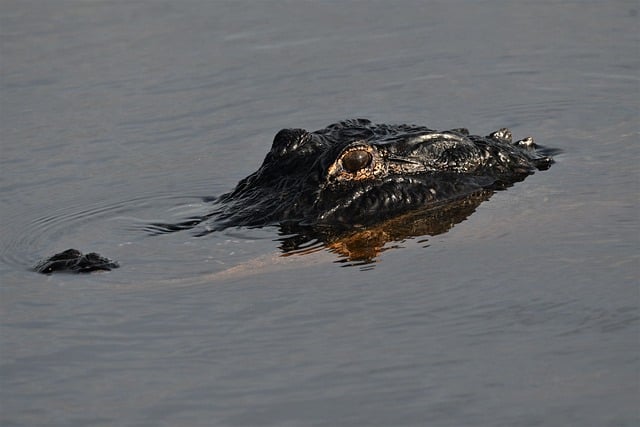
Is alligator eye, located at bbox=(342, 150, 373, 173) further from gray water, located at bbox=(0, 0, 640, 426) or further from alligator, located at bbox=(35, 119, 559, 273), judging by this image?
gray water, located at bbox=(0, 0, 640, 426)

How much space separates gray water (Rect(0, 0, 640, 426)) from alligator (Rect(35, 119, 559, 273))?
0.27 metres

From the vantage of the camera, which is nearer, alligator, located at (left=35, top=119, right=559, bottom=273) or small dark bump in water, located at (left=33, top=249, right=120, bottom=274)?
small dark bump in water, located at (left=33, top=249, right=120, bottom=274)

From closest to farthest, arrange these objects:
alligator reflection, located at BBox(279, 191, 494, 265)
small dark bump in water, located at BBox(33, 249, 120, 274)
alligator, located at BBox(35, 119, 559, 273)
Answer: small dark bump in water, located at BBox(33, 249, 120, 274) < alligator reflection, located at BBox(279, 191, 494, 265) < alligator, located at BBox(35, 119, 559, 273)

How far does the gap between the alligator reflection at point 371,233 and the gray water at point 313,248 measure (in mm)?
103

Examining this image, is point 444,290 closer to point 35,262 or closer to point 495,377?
point 495,377

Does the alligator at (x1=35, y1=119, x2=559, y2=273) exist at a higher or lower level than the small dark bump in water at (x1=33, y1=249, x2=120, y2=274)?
higher

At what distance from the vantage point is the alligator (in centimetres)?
927

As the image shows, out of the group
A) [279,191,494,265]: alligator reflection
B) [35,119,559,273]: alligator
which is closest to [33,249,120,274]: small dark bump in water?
[35,119,559,273]: alligator

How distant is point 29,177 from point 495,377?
20.6 ft

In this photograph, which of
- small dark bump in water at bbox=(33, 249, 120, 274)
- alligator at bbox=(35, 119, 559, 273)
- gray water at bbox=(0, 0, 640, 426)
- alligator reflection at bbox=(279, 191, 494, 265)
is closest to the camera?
gray water at bbox=(0, 0, 640, 426)

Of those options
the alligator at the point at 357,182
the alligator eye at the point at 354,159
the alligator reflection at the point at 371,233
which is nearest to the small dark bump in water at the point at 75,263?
the alligator at the point at 357,182

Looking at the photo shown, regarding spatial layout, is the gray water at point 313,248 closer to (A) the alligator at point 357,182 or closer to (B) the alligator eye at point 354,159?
(A) the alligator at point 357,182

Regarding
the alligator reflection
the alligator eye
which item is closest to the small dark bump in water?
the alligator reflection

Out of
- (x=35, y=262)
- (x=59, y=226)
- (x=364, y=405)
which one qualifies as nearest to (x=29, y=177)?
(x=59, y=226)
